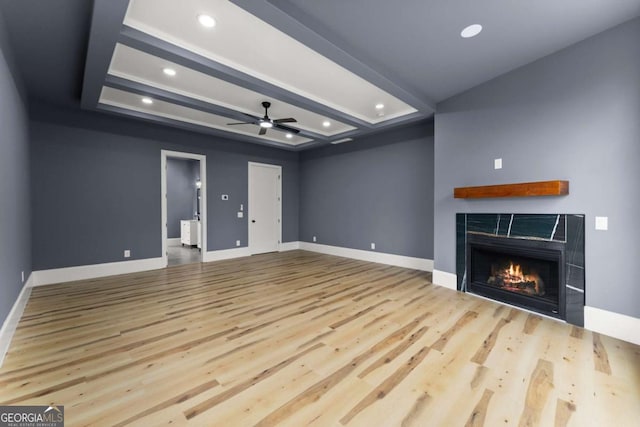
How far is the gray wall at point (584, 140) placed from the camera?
2.60m

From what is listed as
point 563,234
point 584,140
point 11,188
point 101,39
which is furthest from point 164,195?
point 584,140

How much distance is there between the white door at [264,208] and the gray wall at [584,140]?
5.03m

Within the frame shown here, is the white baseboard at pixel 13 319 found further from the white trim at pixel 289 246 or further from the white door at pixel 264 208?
the white trim at pixel 289 246

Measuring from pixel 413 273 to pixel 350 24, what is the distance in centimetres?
413

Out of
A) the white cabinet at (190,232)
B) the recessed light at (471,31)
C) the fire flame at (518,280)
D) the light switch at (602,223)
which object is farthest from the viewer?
the white cabinet at (190,232)

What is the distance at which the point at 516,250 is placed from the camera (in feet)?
11.2

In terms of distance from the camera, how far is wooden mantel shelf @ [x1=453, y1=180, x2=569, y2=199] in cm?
294

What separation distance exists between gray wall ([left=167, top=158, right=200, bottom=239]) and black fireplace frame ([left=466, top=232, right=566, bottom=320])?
337 inches

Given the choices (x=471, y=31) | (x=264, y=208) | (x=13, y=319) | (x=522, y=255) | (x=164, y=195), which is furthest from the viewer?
(x=264, y=208)

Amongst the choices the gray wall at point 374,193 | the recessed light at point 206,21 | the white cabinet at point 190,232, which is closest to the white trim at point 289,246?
the gray wall at point 374,193

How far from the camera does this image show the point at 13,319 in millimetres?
2859

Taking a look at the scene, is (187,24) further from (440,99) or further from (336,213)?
(336,213)

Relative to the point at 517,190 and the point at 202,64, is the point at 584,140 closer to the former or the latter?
the point at 517,190

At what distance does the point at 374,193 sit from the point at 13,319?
5.81 m
